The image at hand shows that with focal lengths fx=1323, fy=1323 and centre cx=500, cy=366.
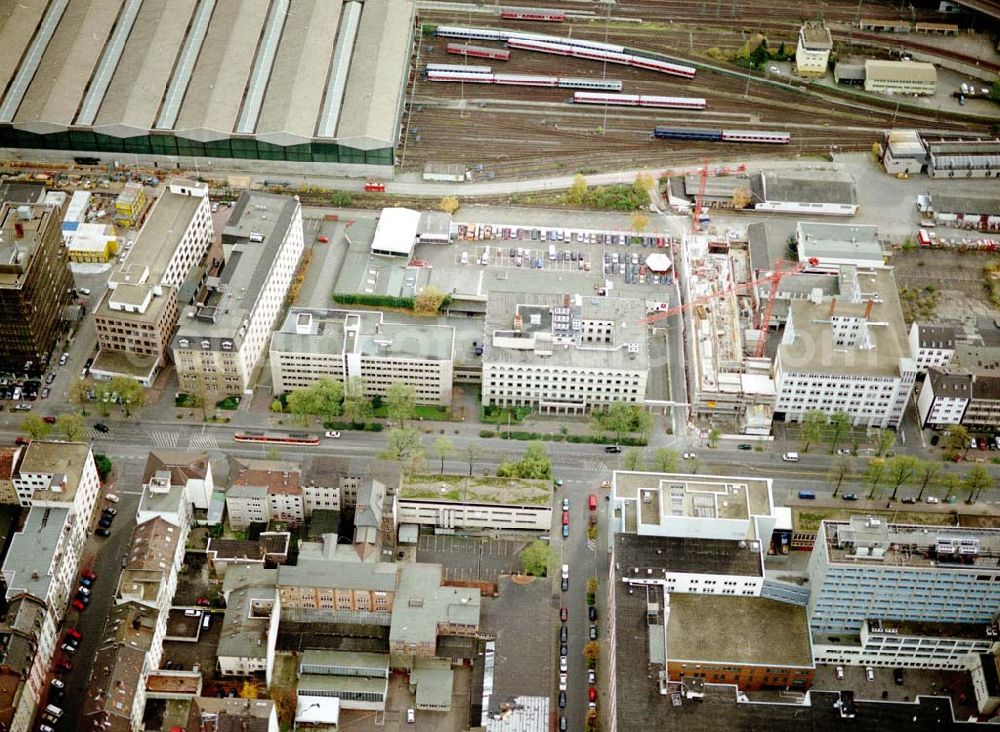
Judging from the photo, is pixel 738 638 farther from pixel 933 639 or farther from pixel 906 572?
pixel 933 639

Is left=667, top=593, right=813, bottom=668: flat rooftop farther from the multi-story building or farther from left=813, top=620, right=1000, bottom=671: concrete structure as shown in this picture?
left=813, top=620, right=1000, bottom=671: concrete structure

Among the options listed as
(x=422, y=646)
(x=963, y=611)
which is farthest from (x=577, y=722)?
(x=963, y=611)

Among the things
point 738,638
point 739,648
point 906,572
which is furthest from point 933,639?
point 739,648

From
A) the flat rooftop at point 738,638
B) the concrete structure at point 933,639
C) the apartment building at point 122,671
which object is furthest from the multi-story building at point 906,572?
the apartment building at point 122,671

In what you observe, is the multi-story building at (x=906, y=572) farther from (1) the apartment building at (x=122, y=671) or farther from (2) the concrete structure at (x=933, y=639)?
(1) the apartment building at (x=122, y=671)

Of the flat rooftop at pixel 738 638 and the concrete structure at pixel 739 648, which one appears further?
the flat rooftop at pixel 738 638

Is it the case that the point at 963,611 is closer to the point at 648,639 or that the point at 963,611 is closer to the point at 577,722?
the point at 648,639
